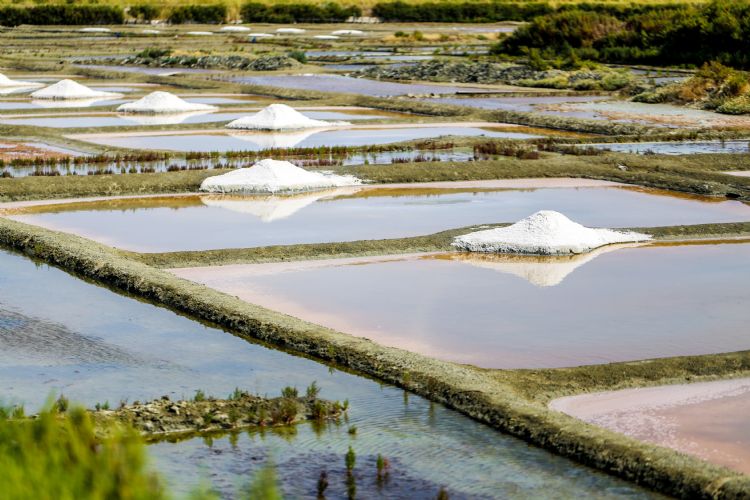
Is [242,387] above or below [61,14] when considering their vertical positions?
above

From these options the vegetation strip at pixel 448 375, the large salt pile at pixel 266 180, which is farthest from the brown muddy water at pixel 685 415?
the large salt pile at pixel 266 180

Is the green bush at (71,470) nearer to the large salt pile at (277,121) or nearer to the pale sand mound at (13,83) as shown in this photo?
the large salt pile at (277,121)

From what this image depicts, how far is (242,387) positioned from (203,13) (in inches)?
1956

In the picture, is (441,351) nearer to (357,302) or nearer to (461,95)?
(357,302)

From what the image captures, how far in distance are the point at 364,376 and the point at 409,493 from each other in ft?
5.37

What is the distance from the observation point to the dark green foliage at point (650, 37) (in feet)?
95.4

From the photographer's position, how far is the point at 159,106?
2231 centimetres

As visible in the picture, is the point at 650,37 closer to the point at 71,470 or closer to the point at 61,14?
the point at 61,14

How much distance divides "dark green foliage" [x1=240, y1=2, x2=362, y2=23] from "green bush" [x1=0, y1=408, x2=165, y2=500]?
172 ft

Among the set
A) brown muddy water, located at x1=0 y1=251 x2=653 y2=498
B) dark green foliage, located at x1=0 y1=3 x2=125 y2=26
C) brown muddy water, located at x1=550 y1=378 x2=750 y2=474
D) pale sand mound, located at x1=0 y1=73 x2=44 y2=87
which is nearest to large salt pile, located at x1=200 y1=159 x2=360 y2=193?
brown muddy water, located at x1=0 y1=251 x2=653 y2=498

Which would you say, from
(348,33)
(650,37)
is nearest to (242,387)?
(650,37)

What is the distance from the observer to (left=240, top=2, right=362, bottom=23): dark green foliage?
55750mm

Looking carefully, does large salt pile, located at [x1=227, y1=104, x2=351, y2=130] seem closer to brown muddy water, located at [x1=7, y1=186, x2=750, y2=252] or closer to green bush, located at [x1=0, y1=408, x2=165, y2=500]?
brown muddy water, located at [x1=7, y1=186, x2=750, y2=252]

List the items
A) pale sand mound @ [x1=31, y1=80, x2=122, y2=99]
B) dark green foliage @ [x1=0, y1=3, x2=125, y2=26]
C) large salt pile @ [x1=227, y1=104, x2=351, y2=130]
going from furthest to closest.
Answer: dark green foliage @ [x1=0, y1=3, x2=125, y2=26], pale sand mound @ [x1=31, y1=80, x2=122, y2=99], large salt pile @ [x1=227, y1=104, x2=351, y2=130]
